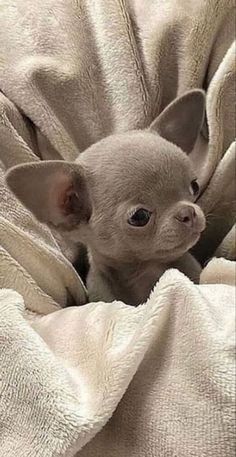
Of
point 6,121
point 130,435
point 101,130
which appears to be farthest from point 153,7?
point 130,435

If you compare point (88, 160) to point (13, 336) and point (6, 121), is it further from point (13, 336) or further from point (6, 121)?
point (13, 336)

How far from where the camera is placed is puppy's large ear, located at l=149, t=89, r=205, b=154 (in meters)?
1.37

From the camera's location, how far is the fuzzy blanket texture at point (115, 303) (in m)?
0.89

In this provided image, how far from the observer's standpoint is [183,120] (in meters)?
1.40

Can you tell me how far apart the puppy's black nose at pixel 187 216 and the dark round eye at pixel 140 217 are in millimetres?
56

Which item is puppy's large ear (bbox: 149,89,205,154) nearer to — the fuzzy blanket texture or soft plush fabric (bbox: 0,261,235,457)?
the fuzzy blanket texture

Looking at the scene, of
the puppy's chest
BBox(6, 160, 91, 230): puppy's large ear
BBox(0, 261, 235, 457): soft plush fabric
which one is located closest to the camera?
BBox(0, 261, 235, 457): soft plush fabric

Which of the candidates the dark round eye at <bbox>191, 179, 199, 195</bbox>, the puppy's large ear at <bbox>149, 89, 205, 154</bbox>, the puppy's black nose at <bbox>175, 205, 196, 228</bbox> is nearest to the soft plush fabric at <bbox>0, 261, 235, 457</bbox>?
the puppy's black nose at <bbox>175, 205, 196, 228</bbox>

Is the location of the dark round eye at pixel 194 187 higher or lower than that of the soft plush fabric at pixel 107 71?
lower

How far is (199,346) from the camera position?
Answer: 880 mm

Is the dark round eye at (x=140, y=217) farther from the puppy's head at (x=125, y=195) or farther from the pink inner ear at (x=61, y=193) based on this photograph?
the pink inner ear at (x=61, y=193)

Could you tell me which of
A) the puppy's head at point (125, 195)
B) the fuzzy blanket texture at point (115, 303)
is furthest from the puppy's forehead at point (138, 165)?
the fuzzy blanket texture at point (115, 303)

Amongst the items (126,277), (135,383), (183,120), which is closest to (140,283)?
(126,277)

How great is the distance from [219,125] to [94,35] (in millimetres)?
339
